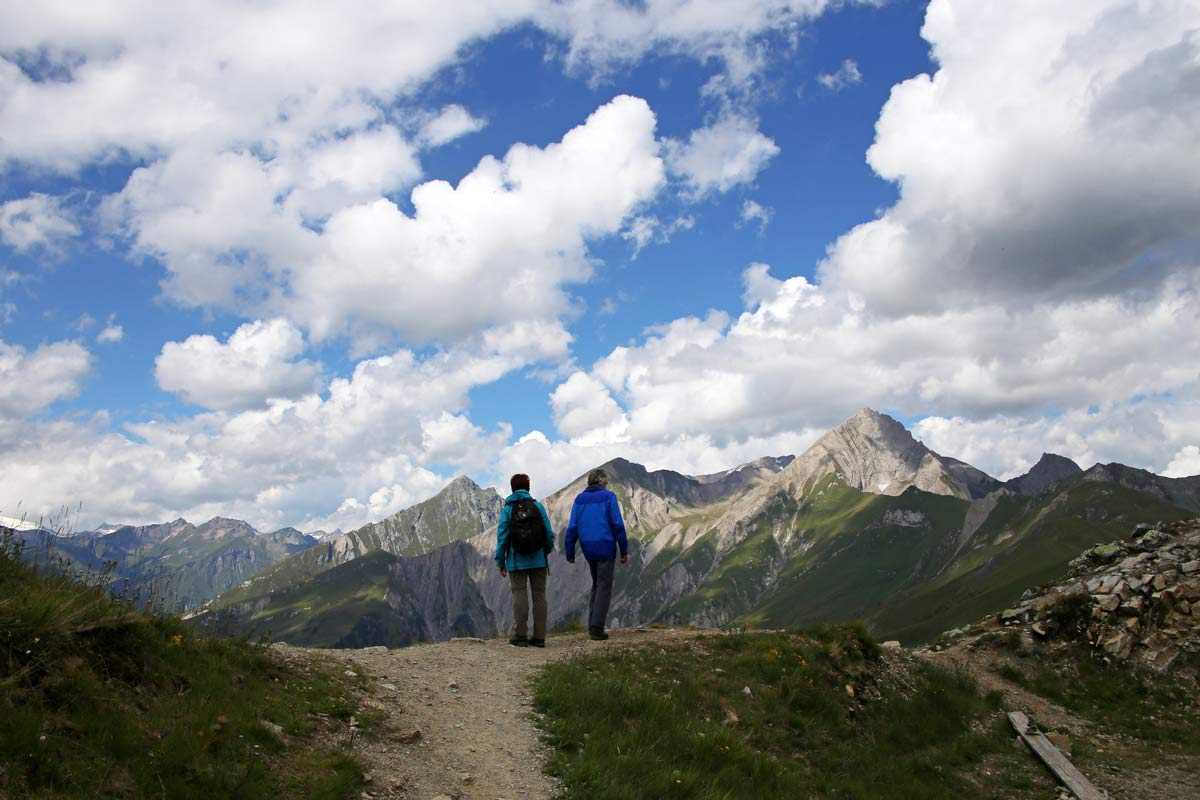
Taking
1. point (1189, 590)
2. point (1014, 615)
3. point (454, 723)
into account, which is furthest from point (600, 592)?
point (1189, 590)

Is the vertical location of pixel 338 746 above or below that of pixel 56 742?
below

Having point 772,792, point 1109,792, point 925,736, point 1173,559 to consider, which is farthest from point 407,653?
point 1173,559

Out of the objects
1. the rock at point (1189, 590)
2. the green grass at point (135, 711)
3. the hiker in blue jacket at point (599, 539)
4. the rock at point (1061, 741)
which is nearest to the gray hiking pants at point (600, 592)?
the hiker in blue jacket at point (599, 539)

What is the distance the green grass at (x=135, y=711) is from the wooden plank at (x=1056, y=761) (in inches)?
542

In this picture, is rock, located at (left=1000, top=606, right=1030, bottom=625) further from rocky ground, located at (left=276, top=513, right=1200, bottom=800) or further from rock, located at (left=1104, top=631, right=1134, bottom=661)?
rock, located at (left=1104, top=631, right=1134, bottom=661)

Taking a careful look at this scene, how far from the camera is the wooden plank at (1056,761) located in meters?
13.3

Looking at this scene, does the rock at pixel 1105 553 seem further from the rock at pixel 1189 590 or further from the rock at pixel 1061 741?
the rock at pixel 1061 741

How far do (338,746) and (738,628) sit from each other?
1270 cm

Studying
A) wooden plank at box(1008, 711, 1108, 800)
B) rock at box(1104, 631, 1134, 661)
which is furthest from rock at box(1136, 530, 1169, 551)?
wooden plank at box(1008, 711, 1108, 800)

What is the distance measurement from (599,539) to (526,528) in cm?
215

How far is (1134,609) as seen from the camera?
68.0 ft

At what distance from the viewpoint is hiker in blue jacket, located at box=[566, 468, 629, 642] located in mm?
18094

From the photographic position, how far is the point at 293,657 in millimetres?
12266

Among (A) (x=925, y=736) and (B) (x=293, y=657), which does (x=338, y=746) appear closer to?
(B) (x=293, y=657)
